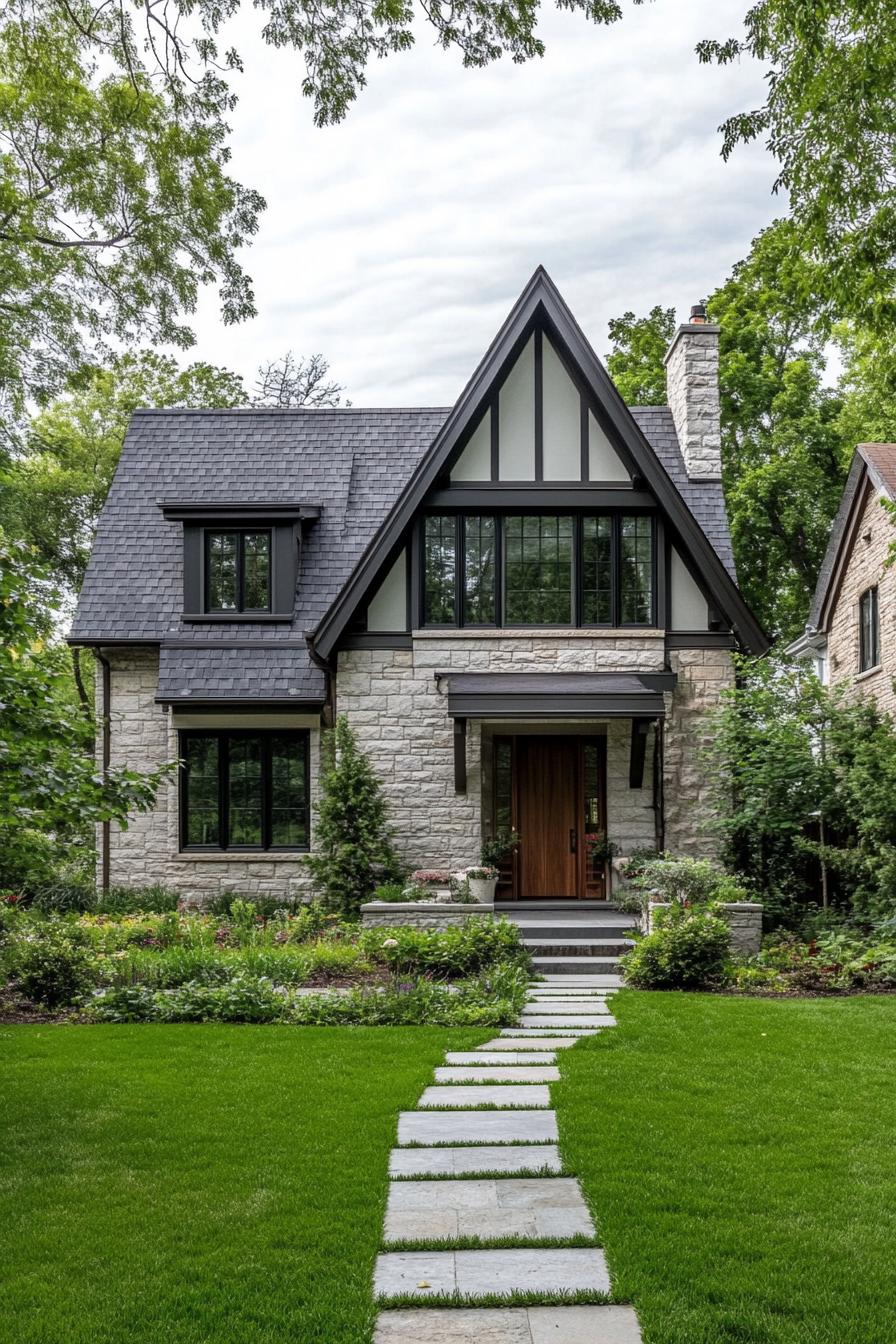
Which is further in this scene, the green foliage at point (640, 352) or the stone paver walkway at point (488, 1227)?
the green foliage at point (640, 352)

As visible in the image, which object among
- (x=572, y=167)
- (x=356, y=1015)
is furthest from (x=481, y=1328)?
(x=572, y=167)

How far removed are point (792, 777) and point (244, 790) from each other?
24.5 ft

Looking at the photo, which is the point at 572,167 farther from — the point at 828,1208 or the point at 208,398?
the point at 208,398

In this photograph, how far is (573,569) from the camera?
1535cm

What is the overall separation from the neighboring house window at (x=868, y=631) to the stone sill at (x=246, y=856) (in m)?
10.6

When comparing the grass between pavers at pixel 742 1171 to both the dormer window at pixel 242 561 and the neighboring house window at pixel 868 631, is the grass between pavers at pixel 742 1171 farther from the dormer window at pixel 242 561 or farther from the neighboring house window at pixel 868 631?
the neighboring house window at pixel 868 631

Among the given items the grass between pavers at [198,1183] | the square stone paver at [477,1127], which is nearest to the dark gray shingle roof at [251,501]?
the grass between pavers at [198,1183]

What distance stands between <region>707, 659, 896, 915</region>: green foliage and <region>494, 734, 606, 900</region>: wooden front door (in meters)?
1.75

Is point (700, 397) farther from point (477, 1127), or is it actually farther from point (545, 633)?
point (477, 1127)

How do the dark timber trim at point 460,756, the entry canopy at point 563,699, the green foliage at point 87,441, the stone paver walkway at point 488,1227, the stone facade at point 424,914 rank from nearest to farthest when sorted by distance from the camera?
the stone paver walkway at point 488,1227, the stone facade at point 424,914, the entry canopy at point 563,699, the dark timber trim at point 460,756, the green foliage at point 87,441

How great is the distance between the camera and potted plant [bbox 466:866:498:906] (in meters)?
13.9

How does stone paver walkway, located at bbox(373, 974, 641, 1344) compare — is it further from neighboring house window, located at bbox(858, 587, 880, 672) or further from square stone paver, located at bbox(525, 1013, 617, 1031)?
neighboring house window, located at bbox(858, 587, 880, 672)

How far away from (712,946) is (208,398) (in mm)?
20934

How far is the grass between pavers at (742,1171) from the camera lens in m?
4.02
